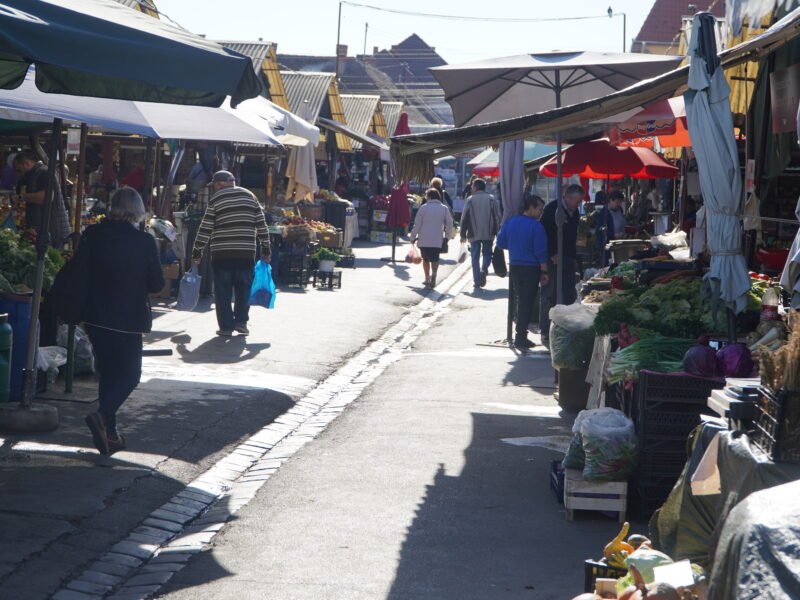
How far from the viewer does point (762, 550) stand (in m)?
3.14

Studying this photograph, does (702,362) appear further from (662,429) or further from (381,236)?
(381,236)

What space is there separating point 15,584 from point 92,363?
5.38 m

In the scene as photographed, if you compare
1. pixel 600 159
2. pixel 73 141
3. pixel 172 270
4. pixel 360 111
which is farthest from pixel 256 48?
pixel 600 159

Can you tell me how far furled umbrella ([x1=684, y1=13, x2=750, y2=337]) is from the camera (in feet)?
22.2

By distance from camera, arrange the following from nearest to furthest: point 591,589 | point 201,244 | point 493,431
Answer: point 591,589
point 493,431
point 201,244

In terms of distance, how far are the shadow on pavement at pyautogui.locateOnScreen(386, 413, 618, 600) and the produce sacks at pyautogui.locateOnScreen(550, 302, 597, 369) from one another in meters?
1.56

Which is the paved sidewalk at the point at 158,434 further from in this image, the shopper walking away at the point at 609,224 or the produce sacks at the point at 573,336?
the shopper walking away at the point at 609,224

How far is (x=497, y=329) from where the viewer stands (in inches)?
618

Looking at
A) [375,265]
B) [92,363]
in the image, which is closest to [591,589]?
[92,363]

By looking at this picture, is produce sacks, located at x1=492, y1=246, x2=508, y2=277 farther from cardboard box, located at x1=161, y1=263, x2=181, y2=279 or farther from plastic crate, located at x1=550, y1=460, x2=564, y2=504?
plastic crate, located at x1=550, y1=460, x2=564, y2=504

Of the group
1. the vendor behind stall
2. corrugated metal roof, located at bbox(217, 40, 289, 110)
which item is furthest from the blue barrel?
corrugated metal roof, located at bbox(217, 40, 289, 110)

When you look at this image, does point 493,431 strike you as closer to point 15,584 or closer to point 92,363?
point 92,363

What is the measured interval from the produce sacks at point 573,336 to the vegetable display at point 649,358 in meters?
2.30

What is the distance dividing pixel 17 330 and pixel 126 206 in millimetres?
1765
